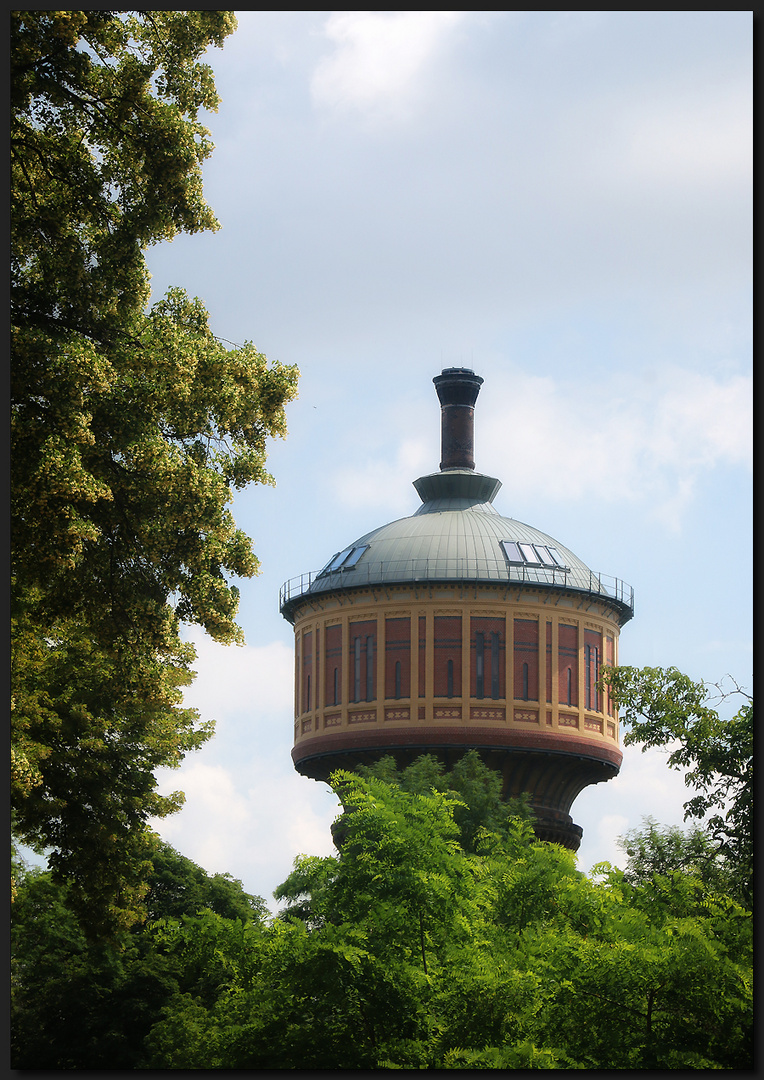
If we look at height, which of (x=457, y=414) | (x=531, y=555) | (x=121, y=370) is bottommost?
(x=121, y=370)

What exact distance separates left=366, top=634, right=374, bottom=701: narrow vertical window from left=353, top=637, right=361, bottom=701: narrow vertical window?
0.27 meters

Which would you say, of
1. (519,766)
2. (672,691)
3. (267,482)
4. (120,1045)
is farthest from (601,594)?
(267,482)

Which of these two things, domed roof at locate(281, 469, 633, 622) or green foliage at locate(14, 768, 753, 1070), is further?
domed roof at locate(281, 469, 633, 622)

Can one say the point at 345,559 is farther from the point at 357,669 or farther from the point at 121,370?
the point at 121,370

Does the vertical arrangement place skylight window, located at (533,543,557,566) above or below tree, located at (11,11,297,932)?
above

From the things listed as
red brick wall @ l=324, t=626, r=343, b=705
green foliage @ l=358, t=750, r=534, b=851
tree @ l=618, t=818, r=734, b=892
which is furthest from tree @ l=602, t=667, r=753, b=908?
red brick wall @ l=324, t=626, r=343, b=705

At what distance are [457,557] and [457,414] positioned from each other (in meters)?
7.72

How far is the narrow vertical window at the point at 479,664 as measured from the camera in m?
43.4

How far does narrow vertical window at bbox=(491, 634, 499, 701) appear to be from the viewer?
43469 mm

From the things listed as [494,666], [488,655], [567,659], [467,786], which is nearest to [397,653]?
[488,655]

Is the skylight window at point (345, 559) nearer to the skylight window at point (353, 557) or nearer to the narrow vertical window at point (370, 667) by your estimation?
the skylight window at point (353, 557)

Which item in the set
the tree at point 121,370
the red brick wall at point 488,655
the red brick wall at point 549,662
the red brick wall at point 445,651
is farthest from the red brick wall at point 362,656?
the tree at point 121,370

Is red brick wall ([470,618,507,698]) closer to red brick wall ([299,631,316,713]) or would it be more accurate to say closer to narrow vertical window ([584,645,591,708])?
narrow vertical window ([584,645,591,708])

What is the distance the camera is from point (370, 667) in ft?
145
